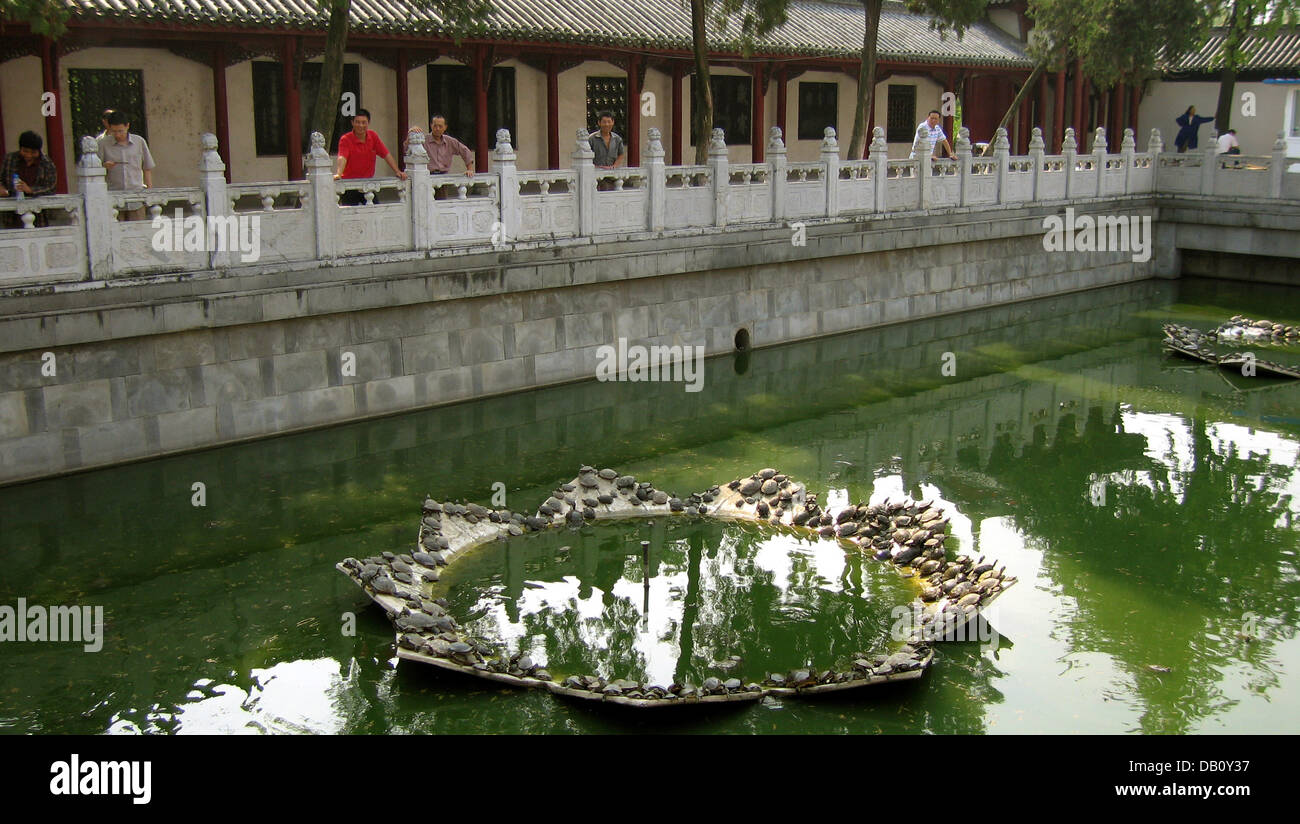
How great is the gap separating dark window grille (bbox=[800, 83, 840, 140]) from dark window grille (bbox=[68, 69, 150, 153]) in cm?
1255

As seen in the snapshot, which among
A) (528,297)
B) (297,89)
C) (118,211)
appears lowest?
(528,297)

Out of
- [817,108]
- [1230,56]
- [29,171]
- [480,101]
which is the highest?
Answer: [1230,56]

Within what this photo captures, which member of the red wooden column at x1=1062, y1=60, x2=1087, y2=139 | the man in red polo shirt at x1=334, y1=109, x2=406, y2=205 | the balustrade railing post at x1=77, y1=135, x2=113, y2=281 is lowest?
the balustrade railing post at x1=77, y1=135, x2=113, y2=281

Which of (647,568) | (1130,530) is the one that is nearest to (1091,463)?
(1130,530)

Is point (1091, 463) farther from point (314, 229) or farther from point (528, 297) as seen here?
point (314, 229)

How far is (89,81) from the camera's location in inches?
591

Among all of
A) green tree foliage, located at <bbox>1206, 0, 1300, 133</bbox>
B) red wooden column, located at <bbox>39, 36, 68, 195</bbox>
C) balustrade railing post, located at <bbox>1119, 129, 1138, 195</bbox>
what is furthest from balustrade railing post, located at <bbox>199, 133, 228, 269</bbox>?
green tree foliage, located at <bbox>1206, 0, 1300, 133</bbox>

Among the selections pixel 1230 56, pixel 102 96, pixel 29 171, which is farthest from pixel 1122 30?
pixel 29 171

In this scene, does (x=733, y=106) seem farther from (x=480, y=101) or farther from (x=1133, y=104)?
(x=1133, y=104)

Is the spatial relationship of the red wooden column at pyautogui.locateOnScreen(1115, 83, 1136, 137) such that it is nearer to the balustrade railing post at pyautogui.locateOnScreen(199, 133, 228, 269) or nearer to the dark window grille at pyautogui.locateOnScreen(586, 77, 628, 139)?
the dark window grille at pyautogui.locateOnScreen(586, 77, 628, 139)

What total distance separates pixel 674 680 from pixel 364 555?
3.02 m

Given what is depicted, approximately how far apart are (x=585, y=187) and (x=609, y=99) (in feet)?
23.9

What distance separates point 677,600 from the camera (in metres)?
8.86

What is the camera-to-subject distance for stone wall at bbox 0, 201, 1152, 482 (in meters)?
10.3
